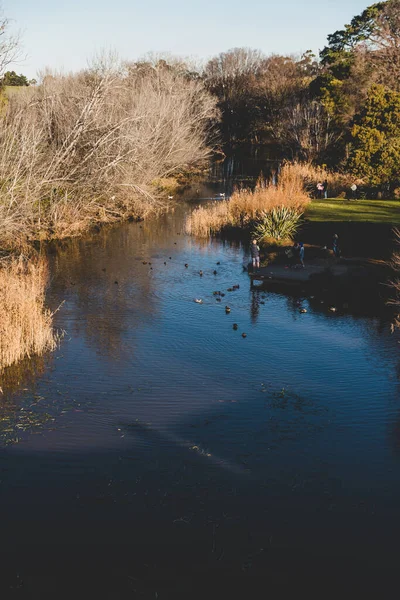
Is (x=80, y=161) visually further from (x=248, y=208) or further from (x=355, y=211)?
(x=355, y=211)

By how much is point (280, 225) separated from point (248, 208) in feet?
20.6

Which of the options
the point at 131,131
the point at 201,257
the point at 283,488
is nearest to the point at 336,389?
the point at 283,488

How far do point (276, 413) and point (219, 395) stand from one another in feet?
5.47

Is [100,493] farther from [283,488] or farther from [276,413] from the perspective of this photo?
[276,413]

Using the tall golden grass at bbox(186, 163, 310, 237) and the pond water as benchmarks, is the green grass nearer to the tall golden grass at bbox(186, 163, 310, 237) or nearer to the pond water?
the tall golden grass at bbox(186, 163, 310, 237)

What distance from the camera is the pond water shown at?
978 cm

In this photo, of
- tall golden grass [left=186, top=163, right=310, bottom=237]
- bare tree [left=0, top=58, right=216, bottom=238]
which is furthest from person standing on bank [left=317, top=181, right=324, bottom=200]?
bare tree [left=0, top=58, right=216, bottom=238]

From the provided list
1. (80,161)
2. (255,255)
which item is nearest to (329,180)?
(80,161)

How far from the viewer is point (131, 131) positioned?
38.5 meters

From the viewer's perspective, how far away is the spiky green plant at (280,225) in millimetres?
31844

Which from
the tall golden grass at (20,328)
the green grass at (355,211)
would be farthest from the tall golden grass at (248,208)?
the tall golden grass at (20,328)

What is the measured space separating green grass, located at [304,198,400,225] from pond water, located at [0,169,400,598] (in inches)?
461

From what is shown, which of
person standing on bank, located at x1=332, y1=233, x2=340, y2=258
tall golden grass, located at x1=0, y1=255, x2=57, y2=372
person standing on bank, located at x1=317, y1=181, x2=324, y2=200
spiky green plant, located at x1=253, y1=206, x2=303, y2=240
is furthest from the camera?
person standing on bank, located at x1=317, y1=181, x2=324, y2=200

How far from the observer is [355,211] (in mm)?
34656
